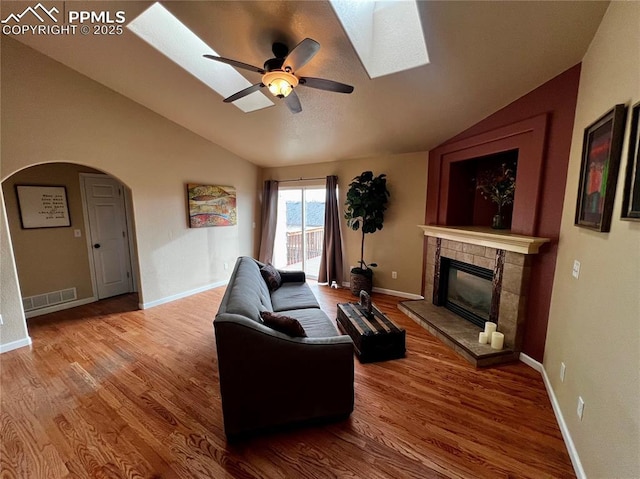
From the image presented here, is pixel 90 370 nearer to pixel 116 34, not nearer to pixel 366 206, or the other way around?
pixel 116 34

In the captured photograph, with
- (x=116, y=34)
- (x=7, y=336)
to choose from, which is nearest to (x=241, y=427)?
(x=7, y=336)

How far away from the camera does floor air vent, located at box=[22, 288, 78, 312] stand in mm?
3561

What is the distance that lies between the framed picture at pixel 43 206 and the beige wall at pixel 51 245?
5 centimetres

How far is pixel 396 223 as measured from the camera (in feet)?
14.5

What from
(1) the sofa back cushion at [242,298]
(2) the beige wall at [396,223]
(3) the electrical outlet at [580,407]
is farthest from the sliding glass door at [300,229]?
(3) the electrical outlet at [580,407]

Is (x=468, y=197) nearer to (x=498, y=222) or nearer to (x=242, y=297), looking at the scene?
(x=498, y=222)

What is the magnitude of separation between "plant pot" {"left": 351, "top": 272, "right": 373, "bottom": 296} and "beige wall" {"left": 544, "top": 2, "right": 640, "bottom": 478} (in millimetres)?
2605

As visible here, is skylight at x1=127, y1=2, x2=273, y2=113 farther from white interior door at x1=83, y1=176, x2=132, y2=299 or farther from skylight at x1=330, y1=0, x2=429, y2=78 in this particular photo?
white interior door at x1=83, y1=176, x2=132, y2=299

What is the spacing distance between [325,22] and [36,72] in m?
3.22

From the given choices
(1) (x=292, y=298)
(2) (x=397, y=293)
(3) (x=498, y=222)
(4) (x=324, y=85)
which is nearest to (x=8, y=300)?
(1) (x=292, y=298)

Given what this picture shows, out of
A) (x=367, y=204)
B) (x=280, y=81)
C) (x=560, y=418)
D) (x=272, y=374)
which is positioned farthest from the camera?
(x=367, y=204)

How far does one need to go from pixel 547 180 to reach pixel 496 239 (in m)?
0.68

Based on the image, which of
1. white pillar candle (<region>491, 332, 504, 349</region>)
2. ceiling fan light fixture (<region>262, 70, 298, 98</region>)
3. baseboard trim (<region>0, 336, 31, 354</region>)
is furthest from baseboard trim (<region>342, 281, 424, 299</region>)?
baseboard trim (<region>0, 336, 31, 354</region>)

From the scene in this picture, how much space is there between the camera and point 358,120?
10.7 feet
